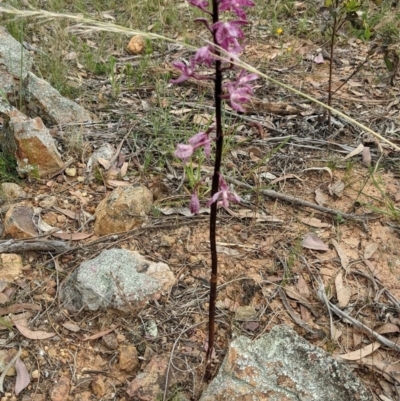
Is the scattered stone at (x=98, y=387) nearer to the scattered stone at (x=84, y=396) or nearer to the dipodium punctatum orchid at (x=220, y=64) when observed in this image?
the scattered stone at (x=84, y=396)

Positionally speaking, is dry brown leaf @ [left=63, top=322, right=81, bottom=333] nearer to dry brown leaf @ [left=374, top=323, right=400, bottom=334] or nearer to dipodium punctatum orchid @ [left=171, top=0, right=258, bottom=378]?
dipodium punctatum orchid @ [left=171, top=0, right=258, bottom=378]

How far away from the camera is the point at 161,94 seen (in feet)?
13.8

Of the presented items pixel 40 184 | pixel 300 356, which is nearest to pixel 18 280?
pixel 40 184

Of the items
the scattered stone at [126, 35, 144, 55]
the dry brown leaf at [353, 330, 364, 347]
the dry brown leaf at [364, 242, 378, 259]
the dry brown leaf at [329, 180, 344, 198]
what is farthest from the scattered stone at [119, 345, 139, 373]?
the scattered stone at [126, 35, 144, 55]

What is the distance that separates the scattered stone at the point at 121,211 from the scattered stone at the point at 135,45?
2217mm

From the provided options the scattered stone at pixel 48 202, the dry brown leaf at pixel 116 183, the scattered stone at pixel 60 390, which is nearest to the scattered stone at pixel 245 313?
the scattered stone at pixel 60 390

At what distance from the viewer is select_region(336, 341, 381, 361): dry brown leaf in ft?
8.13

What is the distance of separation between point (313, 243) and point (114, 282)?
1.21 metres

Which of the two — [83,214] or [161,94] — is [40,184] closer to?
[83,214]

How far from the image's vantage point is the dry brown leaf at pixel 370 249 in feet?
9.78

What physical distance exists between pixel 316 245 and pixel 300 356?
882 millimetres

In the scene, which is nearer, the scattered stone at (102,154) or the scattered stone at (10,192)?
the scattered stone at (10,192)

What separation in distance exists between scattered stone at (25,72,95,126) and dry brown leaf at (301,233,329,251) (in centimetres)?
193

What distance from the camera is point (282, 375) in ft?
7.39
